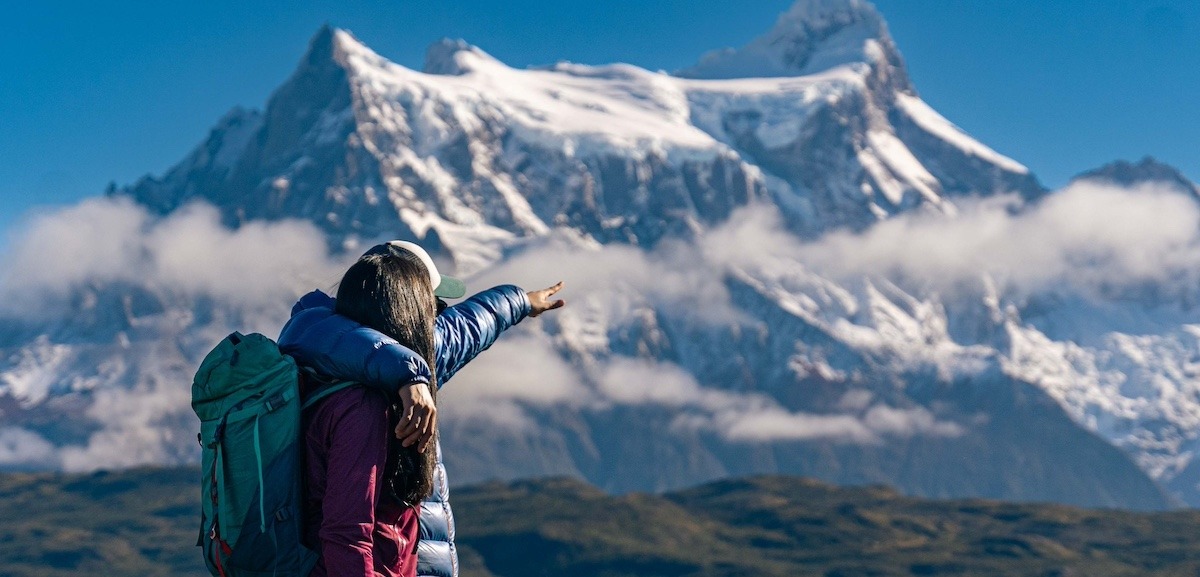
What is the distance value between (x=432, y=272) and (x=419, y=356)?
1.59m

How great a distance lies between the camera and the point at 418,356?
13312 mm

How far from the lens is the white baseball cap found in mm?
14750

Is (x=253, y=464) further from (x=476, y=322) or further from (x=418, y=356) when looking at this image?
(x=476, y=322)

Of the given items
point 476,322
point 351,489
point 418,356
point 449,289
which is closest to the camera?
point 351,489

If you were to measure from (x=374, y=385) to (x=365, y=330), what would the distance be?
1.72 ft

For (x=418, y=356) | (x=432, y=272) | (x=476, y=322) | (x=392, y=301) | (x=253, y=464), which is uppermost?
(x=432, y=272)

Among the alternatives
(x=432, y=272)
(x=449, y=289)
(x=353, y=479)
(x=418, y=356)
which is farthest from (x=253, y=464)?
(x=449, y=289)

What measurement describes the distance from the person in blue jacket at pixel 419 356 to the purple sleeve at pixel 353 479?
163 mm

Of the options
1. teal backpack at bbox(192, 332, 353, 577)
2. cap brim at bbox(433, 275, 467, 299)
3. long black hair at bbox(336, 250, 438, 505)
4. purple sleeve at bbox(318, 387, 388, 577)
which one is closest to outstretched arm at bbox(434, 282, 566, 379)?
cap brim at bbox(433, 275, 467, 299)

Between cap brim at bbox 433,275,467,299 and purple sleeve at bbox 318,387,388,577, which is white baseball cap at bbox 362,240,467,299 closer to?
cap brim at bbox 433,275,467,299

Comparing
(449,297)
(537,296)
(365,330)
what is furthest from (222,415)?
(537,296)

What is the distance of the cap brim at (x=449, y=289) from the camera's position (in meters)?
15.2

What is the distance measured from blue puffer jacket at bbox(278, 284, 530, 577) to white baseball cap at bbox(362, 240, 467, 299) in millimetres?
162

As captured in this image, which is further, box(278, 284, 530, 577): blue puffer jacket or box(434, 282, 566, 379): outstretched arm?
box(434, 282, 566, 379): outstretched arm
